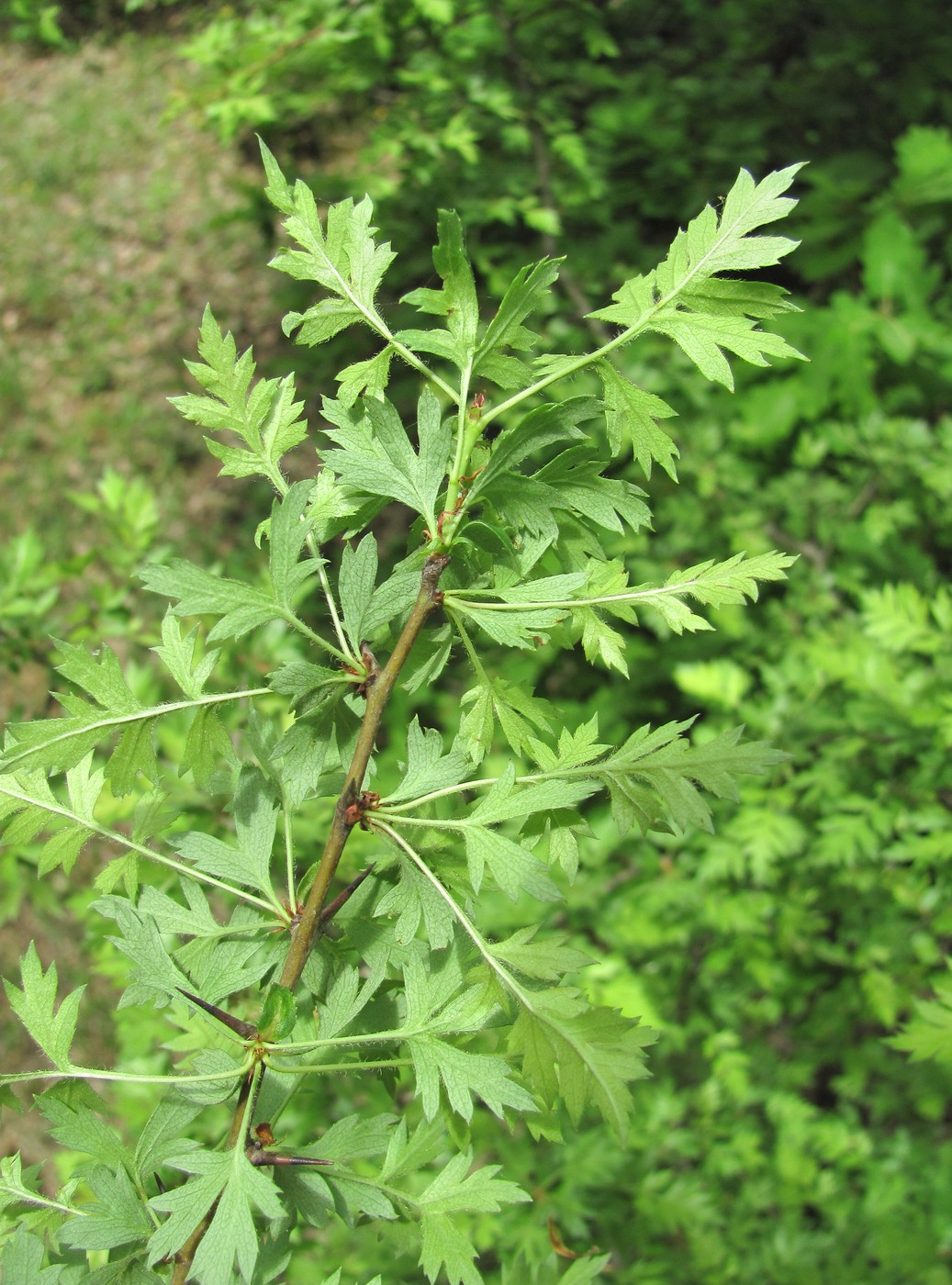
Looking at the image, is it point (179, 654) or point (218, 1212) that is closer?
point (218, 1212)

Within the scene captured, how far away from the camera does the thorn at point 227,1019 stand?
2.92 ft

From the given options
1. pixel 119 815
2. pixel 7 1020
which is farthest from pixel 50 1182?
pixel 119 815

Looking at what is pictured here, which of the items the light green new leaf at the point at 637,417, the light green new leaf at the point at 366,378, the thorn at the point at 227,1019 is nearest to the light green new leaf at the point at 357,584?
the light green new leaf at the point at 366,378

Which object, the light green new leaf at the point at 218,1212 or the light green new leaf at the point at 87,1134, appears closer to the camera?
the light green new leaf at the point at 218,1212

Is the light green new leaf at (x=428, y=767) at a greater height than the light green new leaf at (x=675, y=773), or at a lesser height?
greater

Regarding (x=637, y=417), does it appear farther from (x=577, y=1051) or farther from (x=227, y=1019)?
(x=227, y=1019)

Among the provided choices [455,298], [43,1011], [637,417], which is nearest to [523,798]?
[637,417]

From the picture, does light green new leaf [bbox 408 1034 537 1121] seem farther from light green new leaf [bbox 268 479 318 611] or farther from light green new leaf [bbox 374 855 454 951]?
light green new leaf [bbox 268 479 318 611]

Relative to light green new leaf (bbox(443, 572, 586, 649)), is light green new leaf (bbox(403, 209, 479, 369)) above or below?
above

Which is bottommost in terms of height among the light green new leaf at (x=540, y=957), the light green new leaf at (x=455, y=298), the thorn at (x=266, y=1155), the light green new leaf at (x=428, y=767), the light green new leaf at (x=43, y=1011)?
the thorn at (x=266, y=1155)

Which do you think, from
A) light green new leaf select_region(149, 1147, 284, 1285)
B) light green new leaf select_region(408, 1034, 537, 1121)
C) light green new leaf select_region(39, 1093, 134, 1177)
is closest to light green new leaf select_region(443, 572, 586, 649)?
light green new leaf select_region(408, 1034, 537, 1121)

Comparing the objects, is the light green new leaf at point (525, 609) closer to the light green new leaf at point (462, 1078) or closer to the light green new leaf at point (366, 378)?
the light green new leaf at point (366, 378)

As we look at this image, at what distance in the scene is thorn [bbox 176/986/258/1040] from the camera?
2.92 feet

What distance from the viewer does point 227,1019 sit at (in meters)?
0.93
